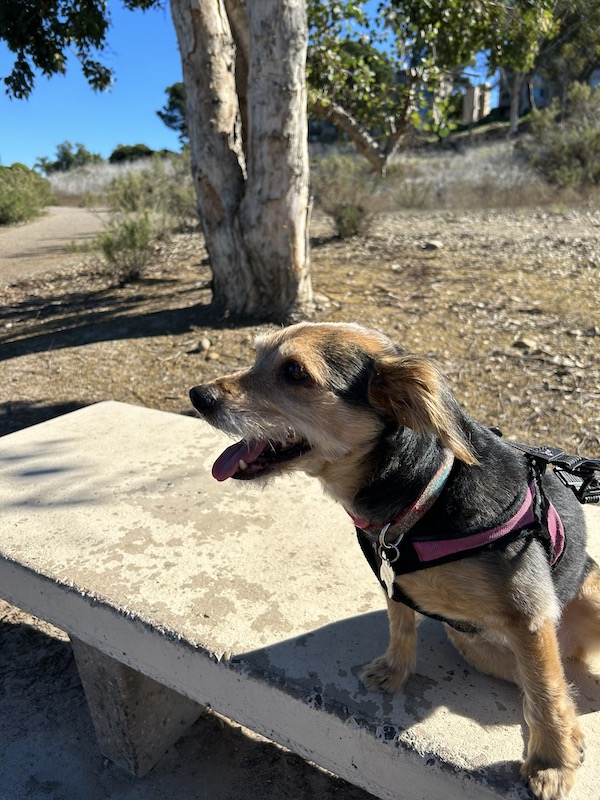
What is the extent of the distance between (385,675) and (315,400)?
3.16 feet

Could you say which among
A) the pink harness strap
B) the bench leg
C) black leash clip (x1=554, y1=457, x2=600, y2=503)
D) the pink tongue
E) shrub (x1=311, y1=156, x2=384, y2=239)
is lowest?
the bench leg

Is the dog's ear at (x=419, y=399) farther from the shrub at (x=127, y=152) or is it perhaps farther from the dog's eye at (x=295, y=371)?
the shrub at (x=127, y=152)

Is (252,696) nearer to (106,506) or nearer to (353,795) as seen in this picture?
(353,795)

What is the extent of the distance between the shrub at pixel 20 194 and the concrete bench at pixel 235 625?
2054cm

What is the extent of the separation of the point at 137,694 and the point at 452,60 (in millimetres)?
11041

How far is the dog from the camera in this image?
1.65 metres

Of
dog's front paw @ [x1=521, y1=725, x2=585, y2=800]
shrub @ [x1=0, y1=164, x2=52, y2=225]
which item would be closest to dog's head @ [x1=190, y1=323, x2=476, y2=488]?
dog's front paw @ [x1=521, y1=725, x2=585, y2=800]

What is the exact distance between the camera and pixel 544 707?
1636 mm

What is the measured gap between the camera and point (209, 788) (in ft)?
8.43

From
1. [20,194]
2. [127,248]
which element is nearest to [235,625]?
[127,248]

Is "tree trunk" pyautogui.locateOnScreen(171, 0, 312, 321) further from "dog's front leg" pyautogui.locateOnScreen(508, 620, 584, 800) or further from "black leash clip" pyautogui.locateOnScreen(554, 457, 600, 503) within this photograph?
"dog's front leg" pyautogui.locateOnScreen(508, 620, 584, 800)

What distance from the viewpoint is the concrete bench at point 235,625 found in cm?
182

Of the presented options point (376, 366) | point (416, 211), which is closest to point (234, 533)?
point (376, 366)

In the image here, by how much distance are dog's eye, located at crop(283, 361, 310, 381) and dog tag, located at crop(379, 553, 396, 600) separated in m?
0.68
